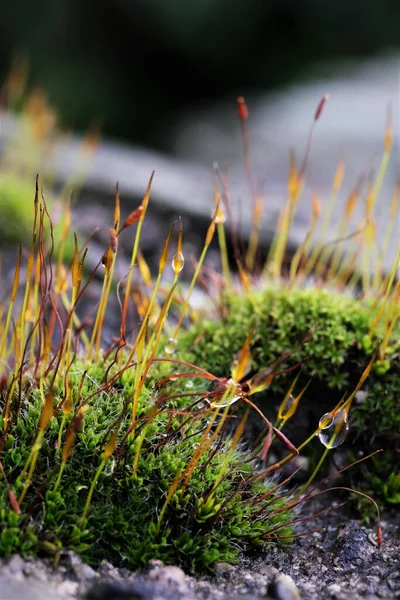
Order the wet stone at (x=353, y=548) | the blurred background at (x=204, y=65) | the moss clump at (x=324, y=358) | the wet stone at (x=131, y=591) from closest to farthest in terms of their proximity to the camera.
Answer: the wet stone at (x=131, y=591) → the wet stone at (x=353, y=548) → the moss clump at (x=324, y=358) → the blurred background at (x=204, y=65)

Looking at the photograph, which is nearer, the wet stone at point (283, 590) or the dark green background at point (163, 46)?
the wet stone at point (283, 590)

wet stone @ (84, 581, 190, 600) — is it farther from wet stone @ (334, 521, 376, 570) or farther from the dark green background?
the dark green background

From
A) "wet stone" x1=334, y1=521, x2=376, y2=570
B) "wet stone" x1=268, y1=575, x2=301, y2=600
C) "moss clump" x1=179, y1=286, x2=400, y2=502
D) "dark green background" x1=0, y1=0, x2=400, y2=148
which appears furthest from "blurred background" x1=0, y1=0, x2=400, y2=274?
"wet stone" x1=268, y1=575, x2=301, y2=600

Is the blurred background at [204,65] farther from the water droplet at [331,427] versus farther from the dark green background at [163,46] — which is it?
the water droplet at [331,427]

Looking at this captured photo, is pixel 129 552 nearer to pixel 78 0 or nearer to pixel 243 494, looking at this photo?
pixel 243 494

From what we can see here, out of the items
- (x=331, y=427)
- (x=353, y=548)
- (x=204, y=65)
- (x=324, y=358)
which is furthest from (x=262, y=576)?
(x=204, y=65)

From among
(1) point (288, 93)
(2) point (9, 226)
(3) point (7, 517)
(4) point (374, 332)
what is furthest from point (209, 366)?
(1) point (288, 93)

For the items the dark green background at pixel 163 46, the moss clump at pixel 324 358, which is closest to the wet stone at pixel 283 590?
the moss clump at pixel 324 358

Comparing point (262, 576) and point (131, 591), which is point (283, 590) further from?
point (131, 591)
